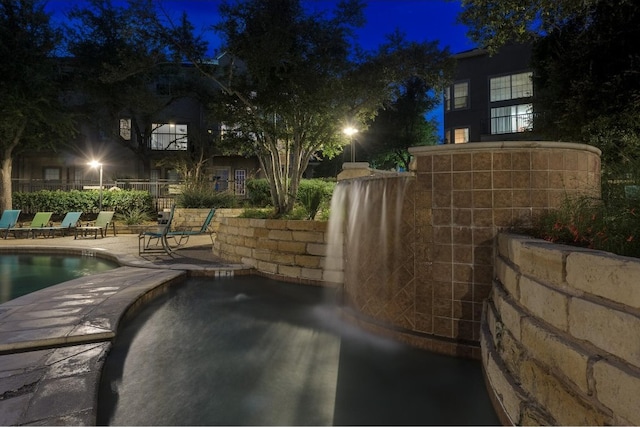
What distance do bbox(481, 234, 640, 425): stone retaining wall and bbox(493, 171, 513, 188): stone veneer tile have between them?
2.80 feet

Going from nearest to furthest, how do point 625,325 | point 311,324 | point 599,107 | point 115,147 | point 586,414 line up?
1. point 625,325
2. point 586,414
3. point 311,324
4. point 599,107
5. point 115,147

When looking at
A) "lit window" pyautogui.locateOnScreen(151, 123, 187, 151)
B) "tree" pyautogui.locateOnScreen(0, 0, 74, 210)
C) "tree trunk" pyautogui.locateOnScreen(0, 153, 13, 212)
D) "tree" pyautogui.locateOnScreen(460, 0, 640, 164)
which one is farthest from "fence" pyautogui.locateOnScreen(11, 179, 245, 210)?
"tree" pyautogui.locateOnScreen(460, 0, 640, 164)

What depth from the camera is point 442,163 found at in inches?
145

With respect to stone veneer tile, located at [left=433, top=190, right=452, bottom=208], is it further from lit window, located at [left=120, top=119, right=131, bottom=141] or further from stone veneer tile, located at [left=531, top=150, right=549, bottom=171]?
lit window, located at [left=120, top=119, right=131, bottom=141]

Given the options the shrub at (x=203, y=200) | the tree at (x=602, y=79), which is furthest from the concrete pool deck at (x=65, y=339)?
the tree at (x=602, y=79)

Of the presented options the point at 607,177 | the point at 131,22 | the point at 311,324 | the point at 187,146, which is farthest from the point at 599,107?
the point at 187,146

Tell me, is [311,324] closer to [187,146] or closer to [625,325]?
[625,325]

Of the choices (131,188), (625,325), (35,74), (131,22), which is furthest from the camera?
(131,188)

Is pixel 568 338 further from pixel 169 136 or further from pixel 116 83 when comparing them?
pixel 169 136

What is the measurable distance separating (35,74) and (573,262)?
1916 centimetres

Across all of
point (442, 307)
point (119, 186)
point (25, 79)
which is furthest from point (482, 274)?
point (119, 186)

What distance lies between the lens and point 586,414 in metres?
1.68

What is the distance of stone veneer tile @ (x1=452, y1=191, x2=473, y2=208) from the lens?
356 centimetres

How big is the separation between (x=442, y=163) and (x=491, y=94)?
903 inches
